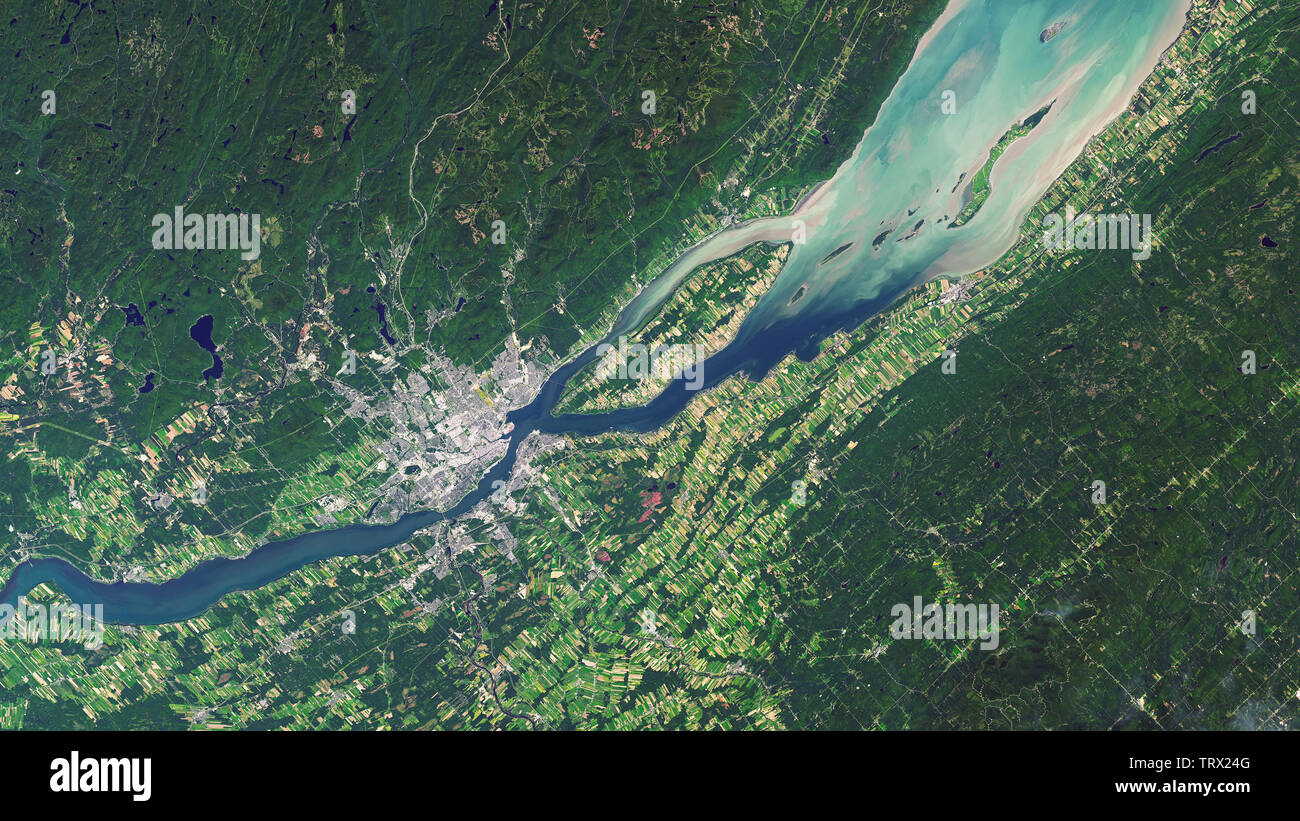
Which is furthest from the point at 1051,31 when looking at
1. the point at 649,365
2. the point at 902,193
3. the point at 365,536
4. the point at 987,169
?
the point at 365,536

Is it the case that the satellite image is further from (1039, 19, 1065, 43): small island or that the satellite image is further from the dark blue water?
(1039, 19, 1065, 43): small island

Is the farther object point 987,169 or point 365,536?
point 365,536

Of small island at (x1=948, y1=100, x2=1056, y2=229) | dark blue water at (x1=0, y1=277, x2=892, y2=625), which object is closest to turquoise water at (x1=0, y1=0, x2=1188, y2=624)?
dark blue water at (x1=0, y1=277, x2=892, y2=625)

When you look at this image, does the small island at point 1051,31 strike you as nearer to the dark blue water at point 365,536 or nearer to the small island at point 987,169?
the small island at point 987,169

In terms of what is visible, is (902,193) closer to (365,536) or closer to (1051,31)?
(1051,31)

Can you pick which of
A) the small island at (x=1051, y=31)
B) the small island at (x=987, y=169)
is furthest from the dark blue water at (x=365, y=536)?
the small island at (x=1051, y=31)

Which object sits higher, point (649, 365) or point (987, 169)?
point (987, 169)

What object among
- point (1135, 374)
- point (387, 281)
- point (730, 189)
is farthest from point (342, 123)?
point (1135, 374)

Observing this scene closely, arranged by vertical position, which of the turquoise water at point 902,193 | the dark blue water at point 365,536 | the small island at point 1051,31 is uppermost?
the small island at point 1051,31
